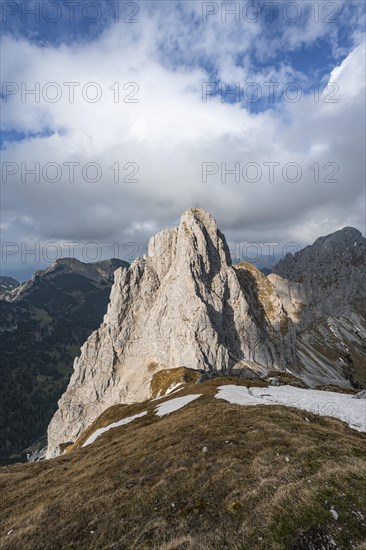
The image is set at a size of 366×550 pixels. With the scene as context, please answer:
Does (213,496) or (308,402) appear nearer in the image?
(213,496)

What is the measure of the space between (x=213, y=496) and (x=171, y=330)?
10742 cm

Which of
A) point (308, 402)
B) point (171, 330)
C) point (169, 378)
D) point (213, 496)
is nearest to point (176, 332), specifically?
point (171, 330)

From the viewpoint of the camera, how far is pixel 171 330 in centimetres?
12069

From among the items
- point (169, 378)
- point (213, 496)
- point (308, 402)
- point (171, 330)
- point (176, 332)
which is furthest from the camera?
point (171, 330)

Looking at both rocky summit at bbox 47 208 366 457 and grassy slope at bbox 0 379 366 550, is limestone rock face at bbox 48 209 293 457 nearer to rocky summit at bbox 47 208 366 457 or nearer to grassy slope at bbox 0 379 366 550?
rocky summit at bbox 47 208 366 457

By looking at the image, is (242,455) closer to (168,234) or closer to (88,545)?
(88,545)

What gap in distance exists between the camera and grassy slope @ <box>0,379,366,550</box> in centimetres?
1103

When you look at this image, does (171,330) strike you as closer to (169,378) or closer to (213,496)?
(169,378)

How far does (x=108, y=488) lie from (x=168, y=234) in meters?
135

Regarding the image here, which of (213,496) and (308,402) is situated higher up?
(213,496)

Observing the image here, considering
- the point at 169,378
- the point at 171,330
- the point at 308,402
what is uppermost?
the point at 171,330

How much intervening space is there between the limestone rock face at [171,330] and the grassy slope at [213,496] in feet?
281

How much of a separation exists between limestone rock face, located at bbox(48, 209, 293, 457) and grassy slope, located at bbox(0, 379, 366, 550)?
281ft

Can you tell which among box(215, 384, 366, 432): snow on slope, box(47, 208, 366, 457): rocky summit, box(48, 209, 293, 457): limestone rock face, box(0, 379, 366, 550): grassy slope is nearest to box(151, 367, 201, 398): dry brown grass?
box(47, 208, 366, 457): rocky summit
